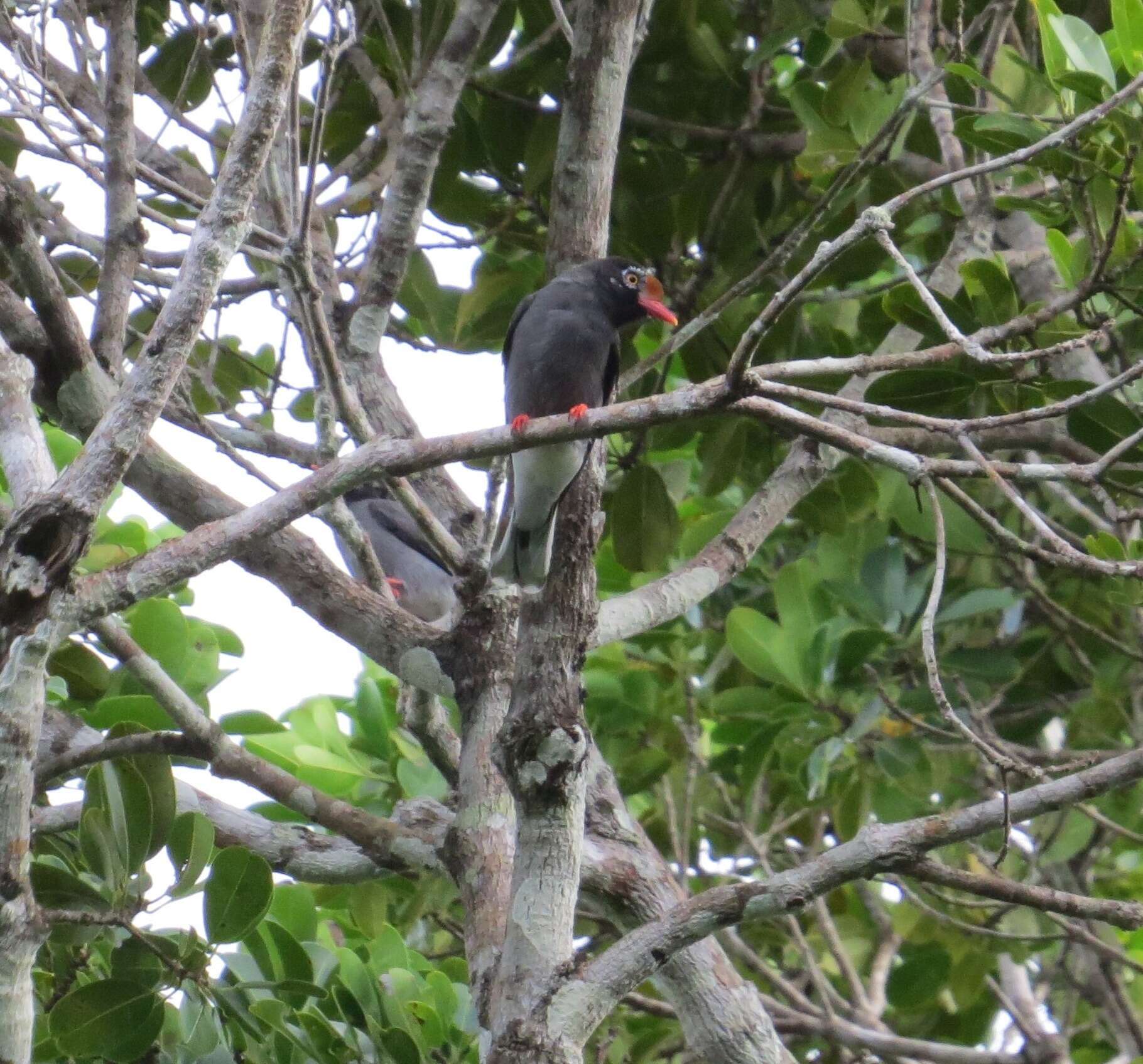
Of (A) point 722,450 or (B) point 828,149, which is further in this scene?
(A) point 722,450

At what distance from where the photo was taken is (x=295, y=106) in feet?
9.34

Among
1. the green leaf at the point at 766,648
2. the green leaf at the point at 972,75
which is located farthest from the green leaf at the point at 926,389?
the green leaf at the point at 766,648

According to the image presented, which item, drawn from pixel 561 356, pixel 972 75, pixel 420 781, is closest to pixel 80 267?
pixel 561 356

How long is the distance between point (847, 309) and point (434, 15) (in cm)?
180

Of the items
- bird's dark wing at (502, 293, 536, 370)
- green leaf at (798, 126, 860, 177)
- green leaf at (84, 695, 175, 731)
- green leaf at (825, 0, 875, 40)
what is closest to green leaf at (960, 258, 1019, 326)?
green leaf at (798, 126, 860, 177)

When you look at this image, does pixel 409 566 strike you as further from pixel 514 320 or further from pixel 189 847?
pixel 189 847

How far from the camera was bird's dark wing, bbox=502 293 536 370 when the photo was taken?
4098mm

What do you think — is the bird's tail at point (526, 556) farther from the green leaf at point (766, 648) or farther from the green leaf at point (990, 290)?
the green leaf at point (990, 290)

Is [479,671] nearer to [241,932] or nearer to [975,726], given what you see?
[241,932]

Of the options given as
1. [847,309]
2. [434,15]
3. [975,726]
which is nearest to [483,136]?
[434,15]

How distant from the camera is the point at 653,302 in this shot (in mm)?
4254

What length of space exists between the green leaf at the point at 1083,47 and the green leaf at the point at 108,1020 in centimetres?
276

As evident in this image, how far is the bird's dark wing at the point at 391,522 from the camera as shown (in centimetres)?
689

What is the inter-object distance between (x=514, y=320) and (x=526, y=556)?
1.23 m
